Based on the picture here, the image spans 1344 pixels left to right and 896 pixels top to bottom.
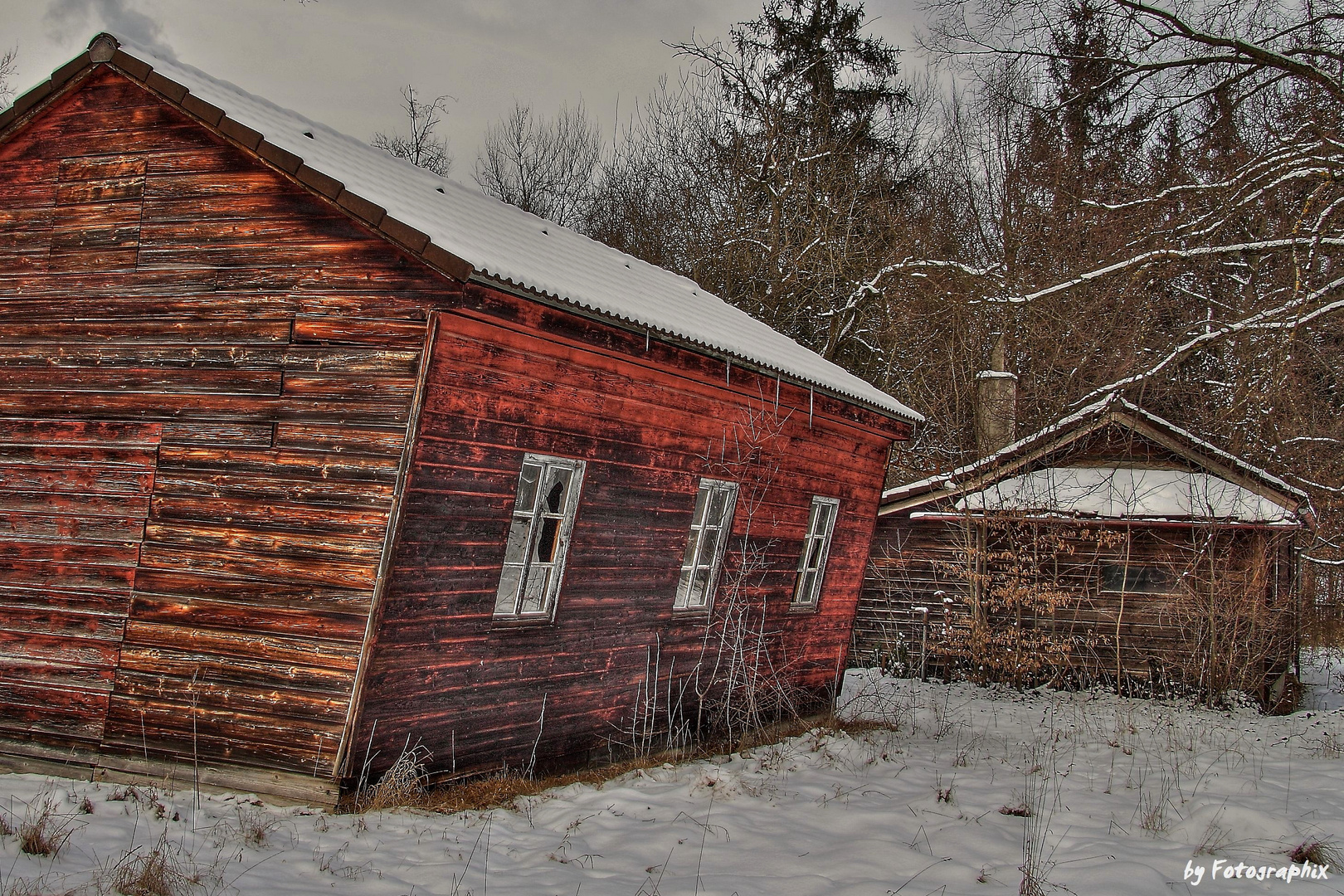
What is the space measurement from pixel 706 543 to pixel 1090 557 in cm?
989

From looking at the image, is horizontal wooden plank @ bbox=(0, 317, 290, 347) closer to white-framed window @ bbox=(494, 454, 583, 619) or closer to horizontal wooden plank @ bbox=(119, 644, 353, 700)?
white-framed window @ bbox=(494, 454, 583, 619)

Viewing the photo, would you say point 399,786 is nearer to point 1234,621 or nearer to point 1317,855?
point 1317,855

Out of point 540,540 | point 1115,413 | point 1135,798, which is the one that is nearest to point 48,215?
point 540,540

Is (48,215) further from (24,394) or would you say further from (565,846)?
(565,846)

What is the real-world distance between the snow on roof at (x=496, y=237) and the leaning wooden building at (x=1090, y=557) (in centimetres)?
568

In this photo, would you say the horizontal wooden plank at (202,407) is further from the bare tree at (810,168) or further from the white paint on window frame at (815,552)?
the bare tree at (810,168)

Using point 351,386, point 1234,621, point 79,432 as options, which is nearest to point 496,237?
point 351,386

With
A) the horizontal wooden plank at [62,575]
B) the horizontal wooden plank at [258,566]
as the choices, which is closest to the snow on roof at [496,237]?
the horizontal wooden plank at [258,566]

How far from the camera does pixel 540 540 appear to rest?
7.33 meters

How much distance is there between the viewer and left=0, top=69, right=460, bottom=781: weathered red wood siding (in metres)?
6.14

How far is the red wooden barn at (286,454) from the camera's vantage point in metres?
6.12

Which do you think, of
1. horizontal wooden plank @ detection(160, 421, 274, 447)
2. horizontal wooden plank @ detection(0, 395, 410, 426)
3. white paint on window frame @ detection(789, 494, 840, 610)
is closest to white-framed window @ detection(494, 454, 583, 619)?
horizontal wooden plank @ detection(0, 395, 410, 426)

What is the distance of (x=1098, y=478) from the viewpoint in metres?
16.8

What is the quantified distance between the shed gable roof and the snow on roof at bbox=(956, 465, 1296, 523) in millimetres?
21
